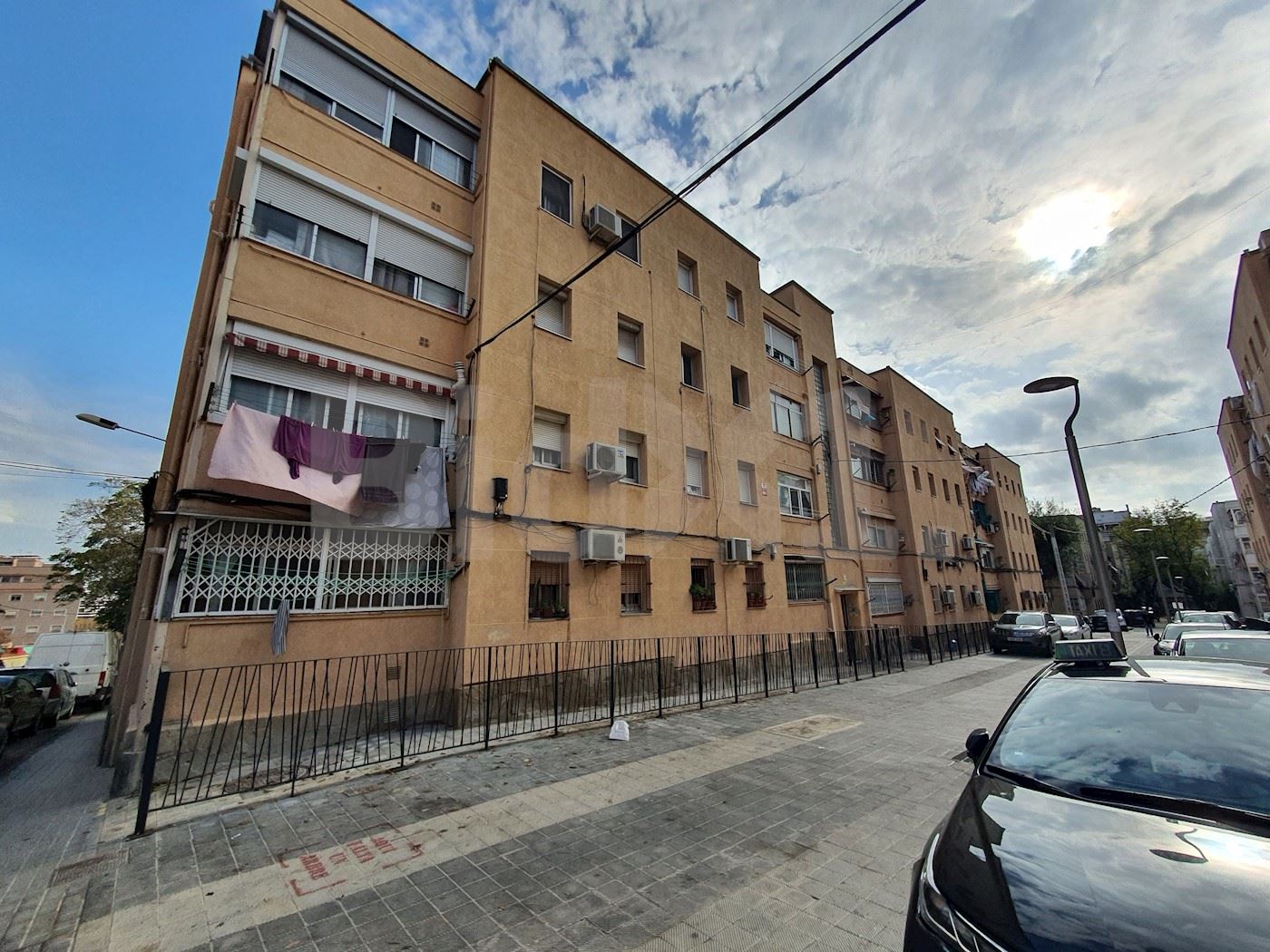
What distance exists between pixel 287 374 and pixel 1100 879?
32.2ft

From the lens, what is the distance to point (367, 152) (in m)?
9.37

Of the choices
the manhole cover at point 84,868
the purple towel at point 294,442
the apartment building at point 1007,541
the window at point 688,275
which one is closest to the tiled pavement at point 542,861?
the manhole cover at point 84,868

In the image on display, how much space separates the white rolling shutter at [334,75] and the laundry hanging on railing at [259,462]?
6.31m

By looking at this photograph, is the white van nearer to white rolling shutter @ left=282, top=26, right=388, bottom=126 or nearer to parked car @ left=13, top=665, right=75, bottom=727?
parked car @ left=13, top=665, right=75, bottom=727

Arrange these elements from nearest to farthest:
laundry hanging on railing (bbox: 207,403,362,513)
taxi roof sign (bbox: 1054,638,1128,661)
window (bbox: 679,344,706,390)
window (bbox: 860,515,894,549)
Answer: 1. taxi roof sign (bbox: 1054,638,1128,661)
2. laundry hanging on railing (bbox: 207,403,362,513)
3. window (bbox: 679,344,706,390)
4. window (bbox: 860,515,894,549)

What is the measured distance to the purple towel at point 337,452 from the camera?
24.5ft

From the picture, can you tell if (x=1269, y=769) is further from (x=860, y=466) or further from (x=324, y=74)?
(x=860, y=466)

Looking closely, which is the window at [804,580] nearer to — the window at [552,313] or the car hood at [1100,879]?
the window at [552,313]

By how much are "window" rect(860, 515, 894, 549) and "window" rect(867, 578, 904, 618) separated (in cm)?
139

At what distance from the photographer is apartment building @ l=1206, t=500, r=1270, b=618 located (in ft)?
132

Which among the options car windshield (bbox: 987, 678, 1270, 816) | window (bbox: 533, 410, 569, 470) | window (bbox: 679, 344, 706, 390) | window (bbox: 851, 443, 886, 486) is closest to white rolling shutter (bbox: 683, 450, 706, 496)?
window (bbox: 679, 344, 706, 390)

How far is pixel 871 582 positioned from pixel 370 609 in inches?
666

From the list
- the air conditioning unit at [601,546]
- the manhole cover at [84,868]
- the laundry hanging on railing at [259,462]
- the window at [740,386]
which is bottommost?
the manhole cover at [84,868]

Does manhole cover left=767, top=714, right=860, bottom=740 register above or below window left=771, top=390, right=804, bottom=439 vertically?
below
